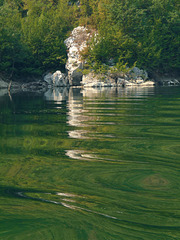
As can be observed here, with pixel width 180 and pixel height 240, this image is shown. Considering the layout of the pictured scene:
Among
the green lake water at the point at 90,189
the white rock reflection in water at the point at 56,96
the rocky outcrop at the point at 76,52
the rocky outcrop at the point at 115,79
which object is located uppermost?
the rocky outcrop at the point at 76,52

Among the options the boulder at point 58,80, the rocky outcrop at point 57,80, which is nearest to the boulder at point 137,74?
the rocky outcrop at point 57,80

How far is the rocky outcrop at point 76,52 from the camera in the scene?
155 ft

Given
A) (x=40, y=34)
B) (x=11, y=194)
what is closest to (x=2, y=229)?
(x=11, y=194)

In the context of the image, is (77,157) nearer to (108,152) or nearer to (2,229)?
(108,152)

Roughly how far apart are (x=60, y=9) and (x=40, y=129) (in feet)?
182

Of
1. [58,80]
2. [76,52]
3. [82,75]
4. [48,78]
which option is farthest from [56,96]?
[76,52]

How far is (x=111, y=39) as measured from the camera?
153 ft

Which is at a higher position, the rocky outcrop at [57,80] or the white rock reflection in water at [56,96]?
the rocky outcrop at [57,80]

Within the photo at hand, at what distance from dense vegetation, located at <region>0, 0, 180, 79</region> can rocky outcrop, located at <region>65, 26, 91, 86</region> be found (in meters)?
1.23

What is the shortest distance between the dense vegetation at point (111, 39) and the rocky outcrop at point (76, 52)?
4.03 feet

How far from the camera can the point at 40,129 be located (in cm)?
540

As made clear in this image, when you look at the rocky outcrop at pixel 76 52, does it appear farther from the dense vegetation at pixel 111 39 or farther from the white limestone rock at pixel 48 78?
the white limestone rock at pixel 48 78

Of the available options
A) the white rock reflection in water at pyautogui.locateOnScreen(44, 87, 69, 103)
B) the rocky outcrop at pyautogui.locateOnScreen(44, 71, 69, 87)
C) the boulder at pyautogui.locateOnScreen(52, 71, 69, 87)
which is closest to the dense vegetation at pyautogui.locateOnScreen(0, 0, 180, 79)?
the rocky outcrop at pyautogui.locateOnScreen(44, 71, 69, 87)

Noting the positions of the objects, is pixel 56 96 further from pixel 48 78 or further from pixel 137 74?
pixel 48 78
